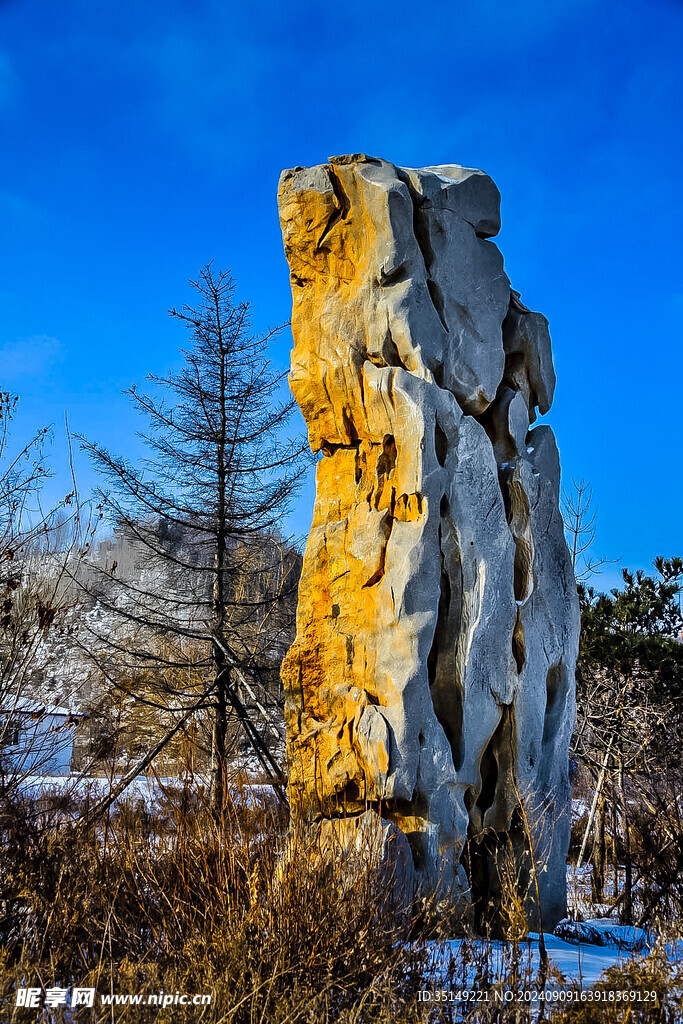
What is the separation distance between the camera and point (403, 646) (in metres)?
4.97

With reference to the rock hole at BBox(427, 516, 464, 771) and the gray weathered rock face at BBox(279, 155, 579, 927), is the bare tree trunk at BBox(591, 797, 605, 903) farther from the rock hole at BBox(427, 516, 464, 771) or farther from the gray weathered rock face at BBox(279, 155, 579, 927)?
the rock hole at BBox(427, 516, 464, 771)

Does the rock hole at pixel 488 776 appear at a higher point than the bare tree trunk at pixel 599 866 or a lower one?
higher

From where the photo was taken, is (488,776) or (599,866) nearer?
(488,776)

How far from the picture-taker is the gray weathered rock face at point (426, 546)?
4957 millimetres

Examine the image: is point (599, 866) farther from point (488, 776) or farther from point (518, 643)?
point (518, 643)

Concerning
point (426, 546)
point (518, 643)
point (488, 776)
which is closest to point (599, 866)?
point (488, 776)

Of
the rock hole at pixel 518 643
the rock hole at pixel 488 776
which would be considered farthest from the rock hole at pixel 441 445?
the rock hole at pixel 488 776

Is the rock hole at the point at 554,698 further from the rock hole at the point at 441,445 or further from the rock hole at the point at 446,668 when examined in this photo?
the rock hole at the point at 441,445

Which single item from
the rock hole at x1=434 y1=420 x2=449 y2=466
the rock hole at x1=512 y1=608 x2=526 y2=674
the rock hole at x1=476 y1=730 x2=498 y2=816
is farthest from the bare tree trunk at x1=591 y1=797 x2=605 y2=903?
the rock hole at x1=434 y1=420 x2=449 y2=466

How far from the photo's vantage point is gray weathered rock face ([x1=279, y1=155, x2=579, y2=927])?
4.96 metres

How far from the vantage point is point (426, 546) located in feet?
16.8

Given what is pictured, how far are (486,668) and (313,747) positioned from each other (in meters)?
1.25

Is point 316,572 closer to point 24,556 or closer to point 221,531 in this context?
point 24,556

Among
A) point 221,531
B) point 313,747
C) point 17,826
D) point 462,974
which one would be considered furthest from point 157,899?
point 221,531
